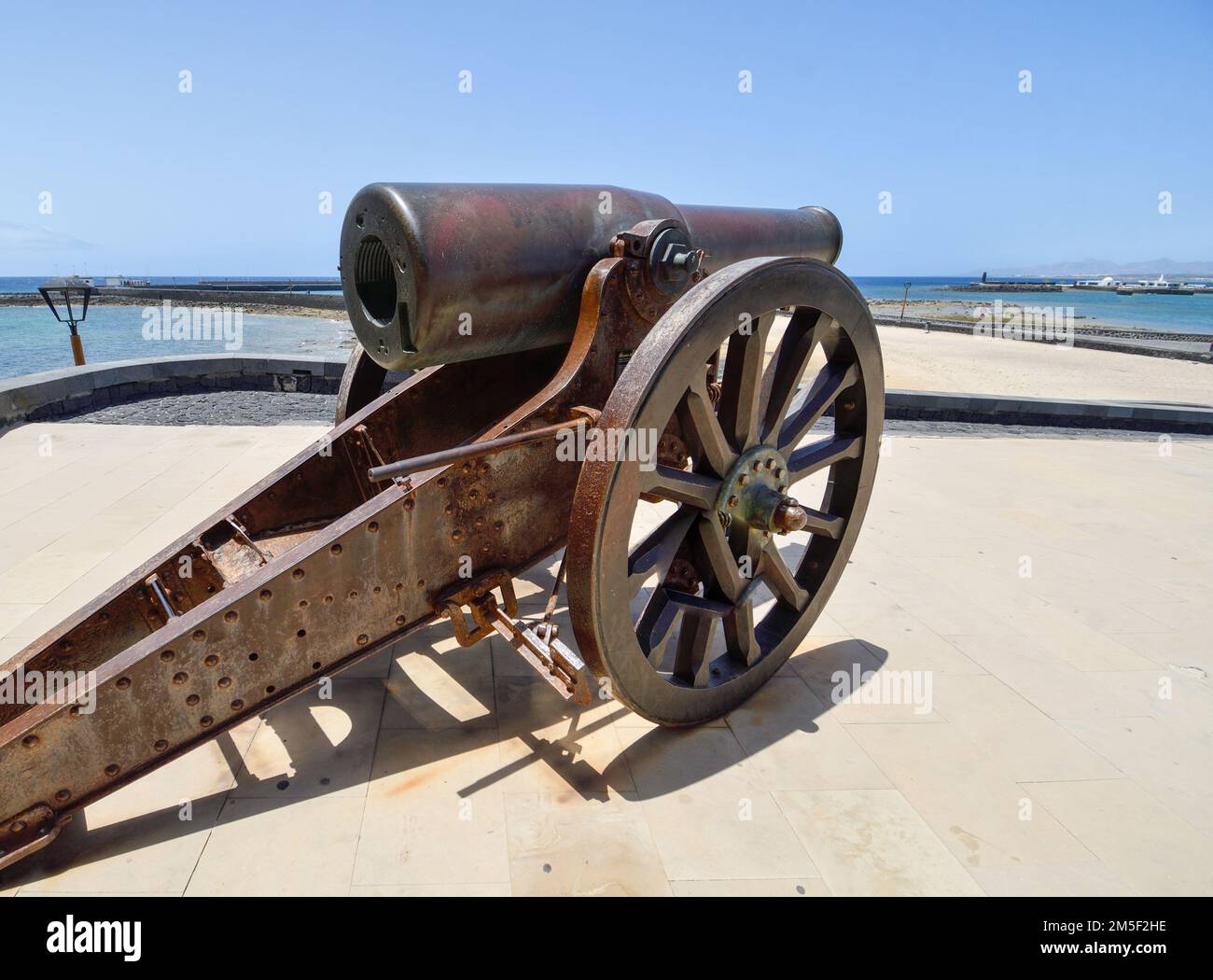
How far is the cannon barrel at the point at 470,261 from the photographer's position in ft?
7.64

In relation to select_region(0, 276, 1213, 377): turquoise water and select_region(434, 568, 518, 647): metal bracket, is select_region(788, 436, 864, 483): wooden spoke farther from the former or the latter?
select_region(0, 276, 1213, 377): turquoise water

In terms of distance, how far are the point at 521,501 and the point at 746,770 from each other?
1206mm

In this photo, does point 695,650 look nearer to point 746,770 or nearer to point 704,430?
point 746,770

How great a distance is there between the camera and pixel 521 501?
2518 millimetres

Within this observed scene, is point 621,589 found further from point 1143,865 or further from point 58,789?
point 1143,865

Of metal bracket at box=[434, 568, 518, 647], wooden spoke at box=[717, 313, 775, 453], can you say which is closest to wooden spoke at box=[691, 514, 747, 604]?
wooden spoke at box=[717, 313, 775, 453]

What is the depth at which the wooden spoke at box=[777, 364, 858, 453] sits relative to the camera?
9.53 feet

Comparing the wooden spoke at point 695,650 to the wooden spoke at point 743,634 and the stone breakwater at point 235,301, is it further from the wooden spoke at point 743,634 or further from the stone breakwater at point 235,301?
the stone breakwater at point 235,301

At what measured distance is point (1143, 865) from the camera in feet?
7.59

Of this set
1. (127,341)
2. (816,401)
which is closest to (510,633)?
(816,401)

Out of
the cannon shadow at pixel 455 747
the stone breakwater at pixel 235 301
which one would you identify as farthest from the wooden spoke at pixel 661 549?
the stone breakwater at pixel 235 301

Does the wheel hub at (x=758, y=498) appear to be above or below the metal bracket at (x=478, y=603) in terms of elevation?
above
